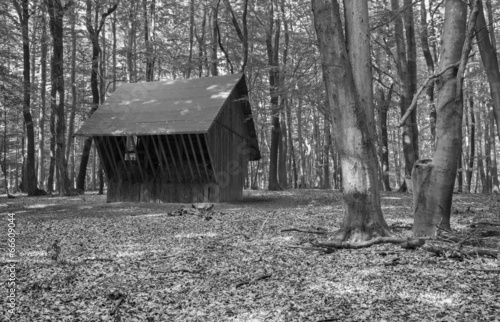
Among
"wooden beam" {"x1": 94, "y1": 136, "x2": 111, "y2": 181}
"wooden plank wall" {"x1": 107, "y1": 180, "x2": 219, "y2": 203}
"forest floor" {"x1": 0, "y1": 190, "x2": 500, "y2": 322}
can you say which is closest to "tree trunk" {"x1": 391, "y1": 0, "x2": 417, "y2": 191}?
"wooden plank wall" {"x1": 107, "y1": 180, "x2": 219, "y2": 203}

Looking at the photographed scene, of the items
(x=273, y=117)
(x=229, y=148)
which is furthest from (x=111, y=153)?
(x=273, y=117)

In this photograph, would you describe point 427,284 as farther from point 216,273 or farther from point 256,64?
point 256,64

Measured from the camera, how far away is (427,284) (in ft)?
13.4

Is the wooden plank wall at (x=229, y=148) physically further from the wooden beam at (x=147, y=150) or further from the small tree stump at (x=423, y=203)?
the small tree stump at (x=423, y=203)

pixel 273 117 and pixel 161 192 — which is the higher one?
pixel 273 117

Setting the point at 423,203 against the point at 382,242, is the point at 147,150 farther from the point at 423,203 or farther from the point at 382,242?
the point at 423,203

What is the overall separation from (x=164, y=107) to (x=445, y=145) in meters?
11.5

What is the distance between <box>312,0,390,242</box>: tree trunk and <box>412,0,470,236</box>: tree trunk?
0.63 metres

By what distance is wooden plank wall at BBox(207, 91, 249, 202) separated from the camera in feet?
48.7

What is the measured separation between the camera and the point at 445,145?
575 centimetres

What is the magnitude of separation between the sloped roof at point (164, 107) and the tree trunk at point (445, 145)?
8494mm

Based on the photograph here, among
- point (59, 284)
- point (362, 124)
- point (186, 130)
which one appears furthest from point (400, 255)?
point (186, 130)

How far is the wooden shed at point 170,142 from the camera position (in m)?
14.4

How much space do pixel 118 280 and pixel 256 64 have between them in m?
20.0
